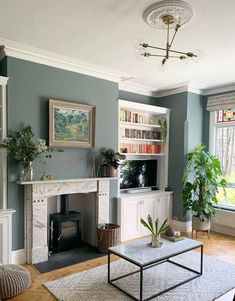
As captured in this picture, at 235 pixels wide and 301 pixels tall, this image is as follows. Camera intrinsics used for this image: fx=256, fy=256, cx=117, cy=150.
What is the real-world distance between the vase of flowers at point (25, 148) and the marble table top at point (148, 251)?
1.46 m

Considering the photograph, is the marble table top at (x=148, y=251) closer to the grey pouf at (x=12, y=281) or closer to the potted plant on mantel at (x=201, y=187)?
the grey pouf at (x=12, y=281)

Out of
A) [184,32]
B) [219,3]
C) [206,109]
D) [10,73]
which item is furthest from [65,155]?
[206,109]

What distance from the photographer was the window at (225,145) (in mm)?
4914

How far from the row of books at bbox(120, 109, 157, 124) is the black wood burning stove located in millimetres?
1769

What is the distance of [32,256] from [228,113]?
427 centimetres

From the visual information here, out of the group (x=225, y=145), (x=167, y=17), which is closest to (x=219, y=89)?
(x=225, y=145)

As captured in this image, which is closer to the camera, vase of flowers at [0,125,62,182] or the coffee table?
the coffee table

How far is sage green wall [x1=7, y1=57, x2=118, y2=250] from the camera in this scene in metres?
3.34

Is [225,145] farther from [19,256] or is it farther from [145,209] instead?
[19,256]

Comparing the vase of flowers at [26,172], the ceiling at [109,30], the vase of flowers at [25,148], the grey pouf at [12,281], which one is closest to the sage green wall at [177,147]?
the ceiling at [109,30]

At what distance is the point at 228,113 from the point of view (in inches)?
198

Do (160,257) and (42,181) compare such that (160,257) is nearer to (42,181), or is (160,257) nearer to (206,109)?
(42,181)

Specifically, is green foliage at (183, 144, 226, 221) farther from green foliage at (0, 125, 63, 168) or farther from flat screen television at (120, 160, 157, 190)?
green foliage at (0, 125, 63, 168)

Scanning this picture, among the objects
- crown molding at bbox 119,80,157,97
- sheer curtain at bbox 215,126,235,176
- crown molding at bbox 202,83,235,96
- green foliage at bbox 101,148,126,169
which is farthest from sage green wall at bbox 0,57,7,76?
sheer curtain at bbox 215,126,235,176
